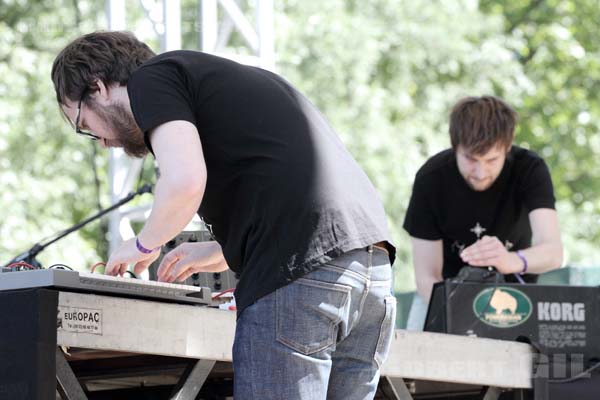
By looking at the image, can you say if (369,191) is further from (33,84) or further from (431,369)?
Result: (33,84)

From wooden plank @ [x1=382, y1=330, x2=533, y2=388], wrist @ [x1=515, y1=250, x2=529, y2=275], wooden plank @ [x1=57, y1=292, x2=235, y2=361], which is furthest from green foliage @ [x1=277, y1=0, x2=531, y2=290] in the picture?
wooden plank @ [x1=57, y1=292, x2=235, y2=361]

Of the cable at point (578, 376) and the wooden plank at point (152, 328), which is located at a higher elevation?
the wooden plank at point (152, 328)

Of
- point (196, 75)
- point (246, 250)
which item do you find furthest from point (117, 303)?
point (196, 75)

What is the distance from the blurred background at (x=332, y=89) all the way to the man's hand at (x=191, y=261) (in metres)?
5.73

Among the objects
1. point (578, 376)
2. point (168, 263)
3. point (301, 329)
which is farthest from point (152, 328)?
point (578, 376)

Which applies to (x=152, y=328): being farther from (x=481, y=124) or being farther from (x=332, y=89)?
(x=332, y=89)

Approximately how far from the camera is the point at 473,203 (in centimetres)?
402

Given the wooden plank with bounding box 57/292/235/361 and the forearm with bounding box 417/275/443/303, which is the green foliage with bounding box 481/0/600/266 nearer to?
the forearm with bounding box 417/275/443/303

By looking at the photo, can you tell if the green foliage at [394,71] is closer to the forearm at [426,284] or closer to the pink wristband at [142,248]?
the forearm at [426,284]

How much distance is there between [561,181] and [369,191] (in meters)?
11.0

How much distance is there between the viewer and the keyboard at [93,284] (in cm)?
218

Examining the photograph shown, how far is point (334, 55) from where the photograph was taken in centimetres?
1016

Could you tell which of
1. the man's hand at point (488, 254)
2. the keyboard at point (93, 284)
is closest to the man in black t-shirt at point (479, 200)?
the man's hand at point (488, 254)

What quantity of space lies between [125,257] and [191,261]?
266 mm
